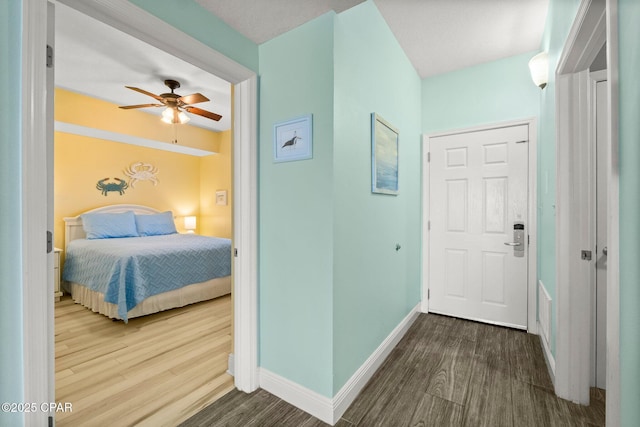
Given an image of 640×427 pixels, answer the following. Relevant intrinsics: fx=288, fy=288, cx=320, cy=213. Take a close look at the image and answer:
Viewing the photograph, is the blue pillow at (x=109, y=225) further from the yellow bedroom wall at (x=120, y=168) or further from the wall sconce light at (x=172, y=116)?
the wall sconce light at (x=172, y=116)

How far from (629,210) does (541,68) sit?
6.48 ft

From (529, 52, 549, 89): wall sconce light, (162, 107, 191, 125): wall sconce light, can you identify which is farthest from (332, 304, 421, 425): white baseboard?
(162, 107, 191, 125): wall sconce light

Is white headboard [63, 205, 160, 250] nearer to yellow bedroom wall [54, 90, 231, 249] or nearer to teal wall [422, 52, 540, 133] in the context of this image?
yellow bedroom wall [54, 90, 231, 249]

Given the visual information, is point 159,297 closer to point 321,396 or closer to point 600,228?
point 321,396

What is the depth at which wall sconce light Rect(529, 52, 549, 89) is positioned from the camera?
7.21 ft

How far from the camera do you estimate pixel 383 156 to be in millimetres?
2266

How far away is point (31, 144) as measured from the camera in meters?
1.05

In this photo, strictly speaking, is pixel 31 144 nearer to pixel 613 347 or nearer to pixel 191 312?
pixel 613 347

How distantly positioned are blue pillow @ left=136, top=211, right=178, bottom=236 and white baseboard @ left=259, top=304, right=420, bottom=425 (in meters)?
4.01

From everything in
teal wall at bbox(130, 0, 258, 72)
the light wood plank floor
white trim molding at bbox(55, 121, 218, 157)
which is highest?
white trim molding at bbox(55, 121, 218, 157)

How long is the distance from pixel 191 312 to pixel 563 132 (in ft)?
12.5

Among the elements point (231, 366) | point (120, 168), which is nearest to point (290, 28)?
point (231, 366)

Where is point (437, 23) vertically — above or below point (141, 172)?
above

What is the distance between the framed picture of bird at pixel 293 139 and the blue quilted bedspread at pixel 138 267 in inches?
91.4
